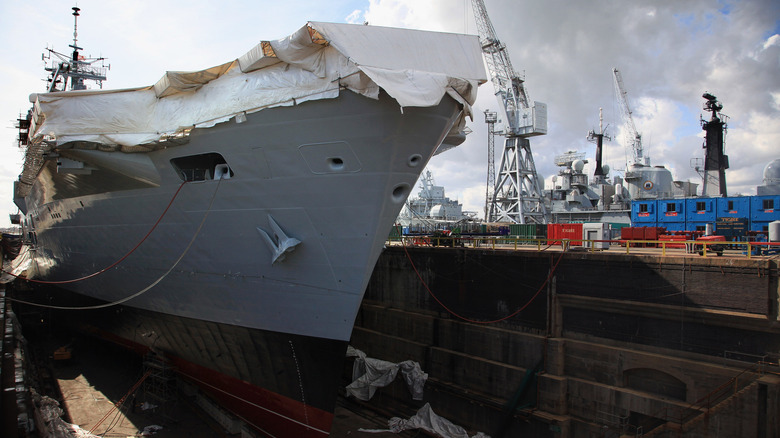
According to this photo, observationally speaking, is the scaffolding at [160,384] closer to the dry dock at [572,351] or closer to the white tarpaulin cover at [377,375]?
the dry dock at [572,351]

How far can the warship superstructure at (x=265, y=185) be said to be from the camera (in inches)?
265

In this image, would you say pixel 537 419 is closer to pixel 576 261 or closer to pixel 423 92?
pixel 576 261

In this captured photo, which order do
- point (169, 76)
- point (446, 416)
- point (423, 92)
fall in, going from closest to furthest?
point (423, 92)
point (169, 76)
point (446, 416)

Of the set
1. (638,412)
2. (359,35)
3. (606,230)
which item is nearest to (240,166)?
(359,35)

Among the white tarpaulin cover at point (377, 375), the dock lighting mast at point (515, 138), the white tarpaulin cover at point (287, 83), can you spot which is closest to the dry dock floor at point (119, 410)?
the white tarpaulin cover at point (377, 375)

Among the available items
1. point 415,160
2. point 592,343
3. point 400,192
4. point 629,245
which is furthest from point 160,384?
point 629,245

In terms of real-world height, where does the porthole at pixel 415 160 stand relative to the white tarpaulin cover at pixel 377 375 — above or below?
above

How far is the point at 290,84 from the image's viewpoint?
23.1 feet

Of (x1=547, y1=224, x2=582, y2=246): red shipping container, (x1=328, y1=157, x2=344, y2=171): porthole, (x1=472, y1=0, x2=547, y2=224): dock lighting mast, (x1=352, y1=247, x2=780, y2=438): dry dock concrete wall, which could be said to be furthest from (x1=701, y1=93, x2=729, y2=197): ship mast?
(x1=328, y1=157, x2=344, y2=171): porthole

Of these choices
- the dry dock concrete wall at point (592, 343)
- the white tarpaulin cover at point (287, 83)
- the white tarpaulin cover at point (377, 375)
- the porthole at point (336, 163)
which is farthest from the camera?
the white tarpaulin cover at point (377, 375)

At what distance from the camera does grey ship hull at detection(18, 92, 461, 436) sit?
23.2 feet

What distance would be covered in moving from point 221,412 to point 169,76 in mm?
7618

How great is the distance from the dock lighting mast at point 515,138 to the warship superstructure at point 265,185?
2354cm

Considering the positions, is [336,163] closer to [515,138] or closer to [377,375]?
[377,375]
